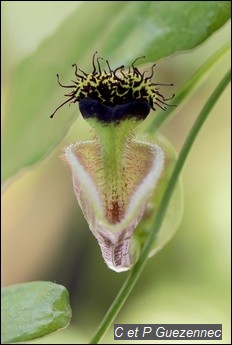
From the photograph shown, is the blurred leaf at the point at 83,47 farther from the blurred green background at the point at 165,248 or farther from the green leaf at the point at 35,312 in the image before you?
the blurred green background at the point at 165,248

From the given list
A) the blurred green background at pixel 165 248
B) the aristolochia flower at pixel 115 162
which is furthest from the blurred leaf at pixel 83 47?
the blurred green background at pixel 165 248

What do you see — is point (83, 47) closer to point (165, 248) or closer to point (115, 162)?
point (115, 162)

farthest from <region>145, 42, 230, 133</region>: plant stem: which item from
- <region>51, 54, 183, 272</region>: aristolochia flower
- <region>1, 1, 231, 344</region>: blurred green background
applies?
<region>1, 1, 231, 344</region>: blurred green background

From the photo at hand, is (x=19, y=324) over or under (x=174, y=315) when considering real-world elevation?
over

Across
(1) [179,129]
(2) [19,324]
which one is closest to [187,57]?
(1) [179,129]

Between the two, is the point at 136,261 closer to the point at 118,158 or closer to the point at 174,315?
the point at 118,158

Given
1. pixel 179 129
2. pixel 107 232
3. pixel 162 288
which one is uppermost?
pixel 107 232
